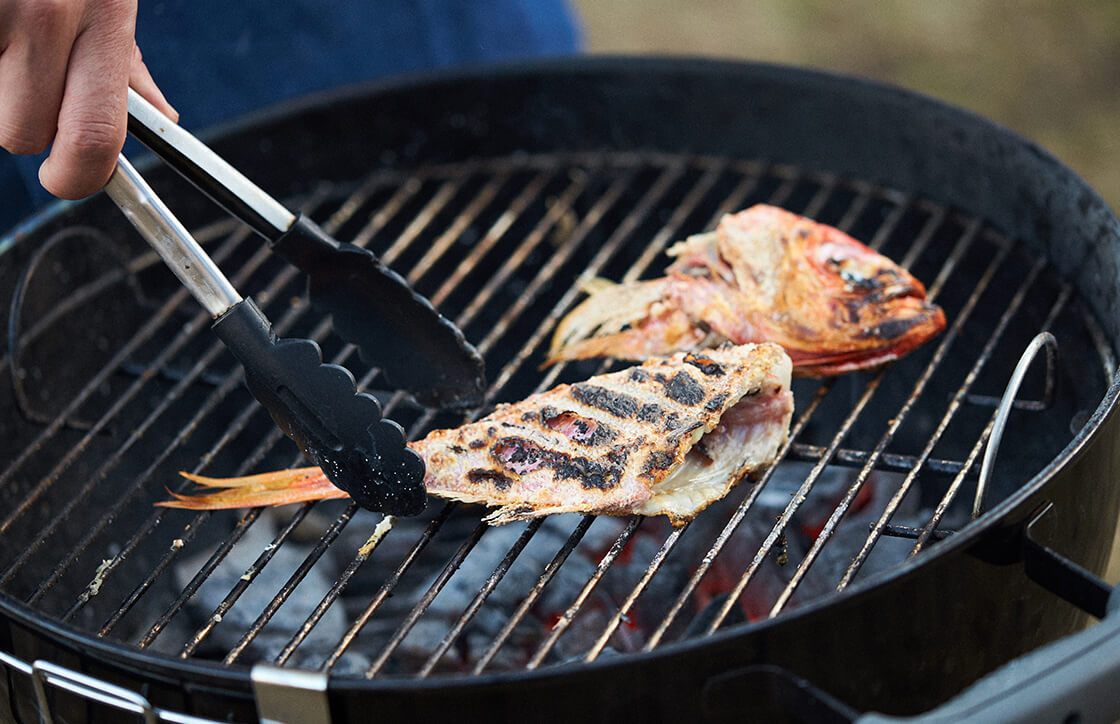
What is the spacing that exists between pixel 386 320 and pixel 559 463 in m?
Result: 0.49

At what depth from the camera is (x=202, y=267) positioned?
1879 millimetres

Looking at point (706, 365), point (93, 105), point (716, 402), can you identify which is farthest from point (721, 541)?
point (93, 105)

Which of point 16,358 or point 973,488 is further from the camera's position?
point 973,488

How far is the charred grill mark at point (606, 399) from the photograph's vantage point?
222cm

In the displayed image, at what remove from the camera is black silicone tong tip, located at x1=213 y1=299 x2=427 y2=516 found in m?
1.87

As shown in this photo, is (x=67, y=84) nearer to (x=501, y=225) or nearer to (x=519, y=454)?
(x=519, y=454)

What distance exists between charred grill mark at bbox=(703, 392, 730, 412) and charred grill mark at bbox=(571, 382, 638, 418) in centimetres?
15

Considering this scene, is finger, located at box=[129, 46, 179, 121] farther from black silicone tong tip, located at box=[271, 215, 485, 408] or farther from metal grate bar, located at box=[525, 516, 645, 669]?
metal grate bar, located at box=[525, 516, 645, 669]

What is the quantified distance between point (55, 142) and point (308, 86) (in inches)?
81.1

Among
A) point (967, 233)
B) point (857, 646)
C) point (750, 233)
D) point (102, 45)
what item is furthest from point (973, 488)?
point (102, 45)

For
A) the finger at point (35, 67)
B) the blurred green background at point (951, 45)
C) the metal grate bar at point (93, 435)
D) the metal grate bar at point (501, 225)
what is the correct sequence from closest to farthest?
the finger at point (35, 67) → the metal grate bar at point (93, 435) → the metal grate bar at point (501, 225) → the blurred green background at point (951, 45)

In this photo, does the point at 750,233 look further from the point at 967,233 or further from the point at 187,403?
the point at 187,403

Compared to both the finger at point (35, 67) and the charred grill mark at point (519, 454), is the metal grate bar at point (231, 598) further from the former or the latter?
the finger at point (35, 67)

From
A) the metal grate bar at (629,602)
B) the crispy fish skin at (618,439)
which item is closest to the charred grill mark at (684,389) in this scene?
the crispy fish skin at (618,439)
